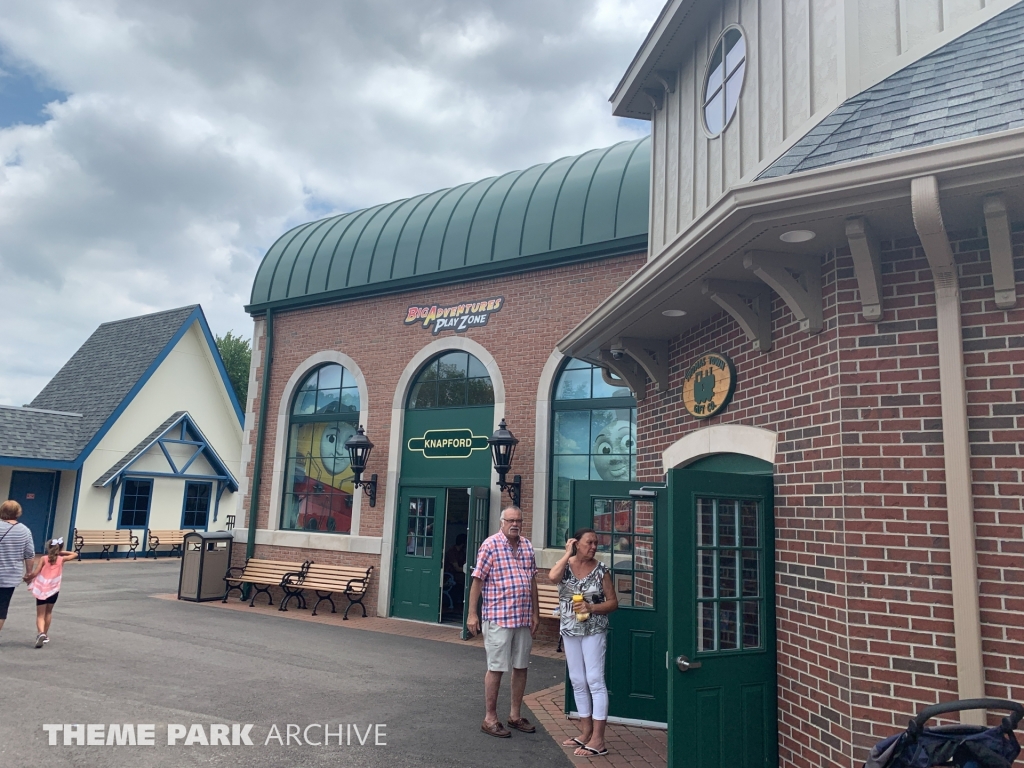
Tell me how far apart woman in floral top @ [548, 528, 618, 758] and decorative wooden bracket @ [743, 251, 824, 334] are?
7.39 ft

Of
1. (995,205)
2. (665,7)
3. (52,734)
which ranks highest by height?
(665,7)

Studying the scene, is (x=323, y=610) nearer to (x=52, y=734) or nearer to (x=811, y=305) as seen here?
(x=52, y=734)

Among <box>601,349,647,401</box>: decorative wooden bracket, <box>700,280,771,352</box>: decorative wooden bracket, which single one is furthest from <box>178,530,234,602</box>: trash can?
<box>700,280,771,352</box>: decorative wooden bracket

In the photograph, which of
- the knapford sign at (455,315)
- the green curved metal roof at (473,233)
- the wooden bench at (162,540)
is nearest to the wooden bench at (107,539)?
the wooden bench at (162,540)

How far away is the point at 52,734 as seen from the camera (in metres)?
5.53

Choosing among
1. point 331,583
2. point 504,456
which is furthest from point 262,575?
point 504,456

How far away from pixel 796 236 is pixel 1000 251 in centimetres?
99

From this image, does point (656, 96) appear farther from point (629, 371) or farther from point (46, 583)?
point (46, 583)

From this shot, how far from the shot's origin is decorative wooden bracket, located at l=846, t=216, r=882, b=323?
13.2 ft

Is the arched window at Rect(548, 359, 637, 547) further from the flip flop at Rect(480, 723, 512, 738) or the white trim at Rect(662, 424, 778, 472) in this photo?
the flip flop at Rect(480, 723, 512, 738)

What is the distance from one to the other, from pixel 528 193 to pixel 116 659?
866 cm

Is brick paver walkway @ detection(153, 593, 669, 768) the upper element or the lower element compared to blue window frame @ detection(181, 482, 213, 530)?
lower

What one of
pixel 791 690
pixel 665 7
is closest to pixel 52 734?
pixel 791 690

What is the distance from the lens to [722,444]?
18.7 feet
